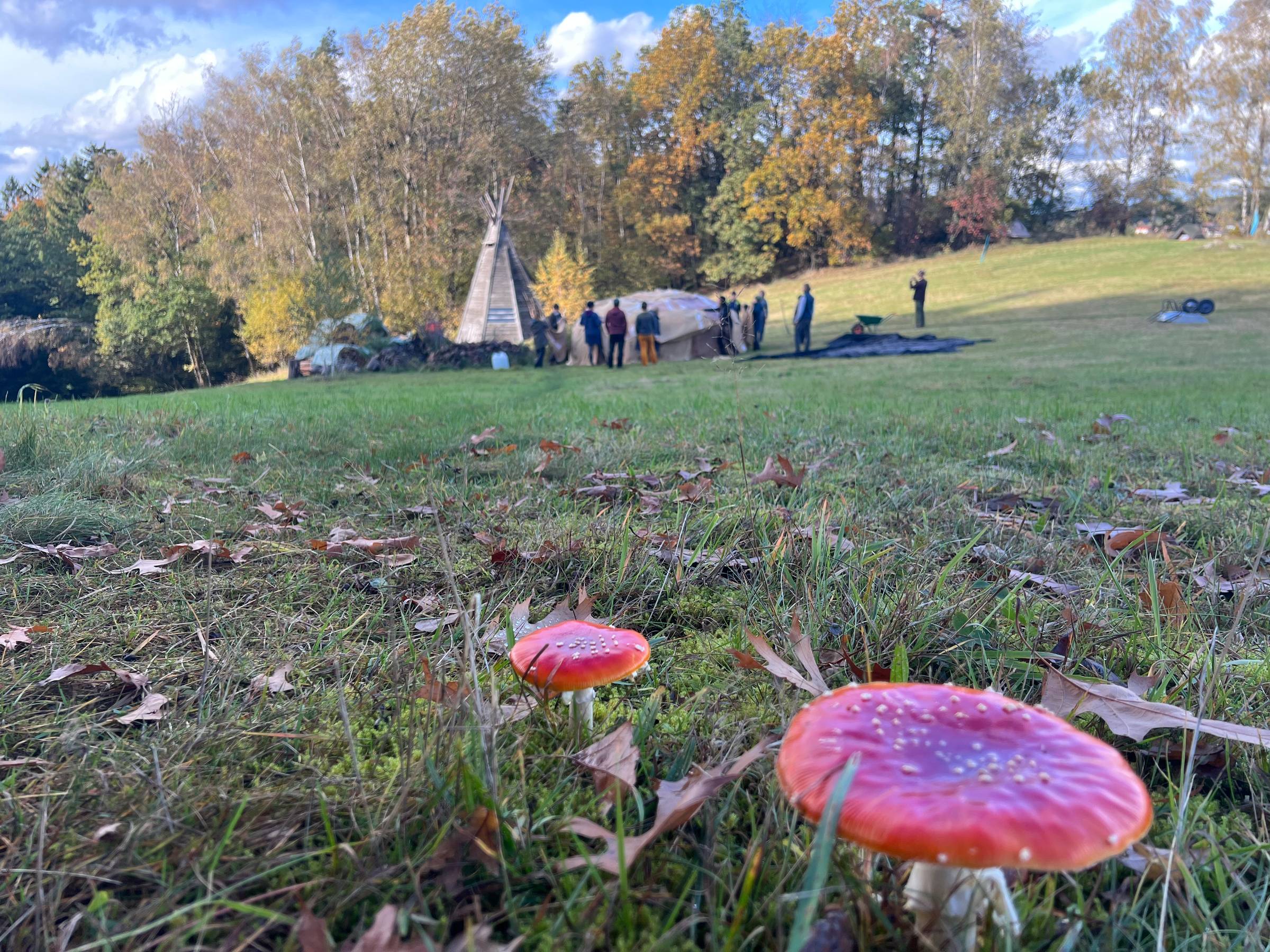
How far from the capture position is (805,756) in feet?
3.03

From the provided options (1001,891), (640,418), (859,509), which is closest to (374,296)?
(640,418)

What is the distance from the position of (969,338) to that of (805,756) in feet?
72.3

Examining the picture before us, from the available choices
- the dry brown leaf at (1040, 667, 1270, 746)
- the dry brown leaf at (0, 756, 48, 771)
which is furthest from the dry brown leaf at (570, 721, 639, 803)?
the dry brown leaf at (0, 756, 48, 771)

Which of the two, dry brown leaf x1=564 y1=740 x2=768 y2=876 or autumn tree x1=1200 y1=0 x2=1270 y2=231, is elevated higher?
autumn tree x1=1200 y1=0 x2=1270 y2=231

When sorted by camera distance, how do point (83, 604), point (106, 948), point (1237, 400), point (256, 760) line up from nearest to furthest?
point (106, 948)
point (256, 760)
point (83, 604)
point (1237, 400)

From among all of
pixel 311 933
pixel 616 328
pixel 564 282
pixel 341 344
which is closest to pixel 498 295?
pixel 564 282

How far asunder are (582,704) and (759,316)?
74.0 ft

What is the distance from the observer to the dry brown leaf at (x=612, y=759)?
1216mm

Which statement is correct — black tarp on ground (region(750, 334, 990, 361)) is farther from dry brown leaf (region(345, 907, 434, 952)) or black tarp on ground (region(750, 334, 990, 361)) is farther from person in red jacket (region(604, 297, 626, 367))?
dry brown leaf (region(345, 907, 434, 952))

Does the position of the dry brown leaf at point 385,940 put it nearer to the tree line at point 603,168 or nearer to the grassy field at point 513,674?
the grassy field at point 513,674

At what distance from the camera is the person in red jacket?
2002 centimetres

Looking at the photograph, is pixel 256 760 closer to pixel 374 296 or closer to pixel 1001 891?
pixel 1001 891

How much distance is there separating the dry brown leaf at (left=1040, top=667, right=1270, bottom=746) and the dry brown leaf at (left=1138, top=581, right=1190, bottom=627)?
0.48 m

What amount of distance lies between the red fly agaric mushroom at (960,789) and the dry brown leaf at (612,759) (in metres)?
0.36
